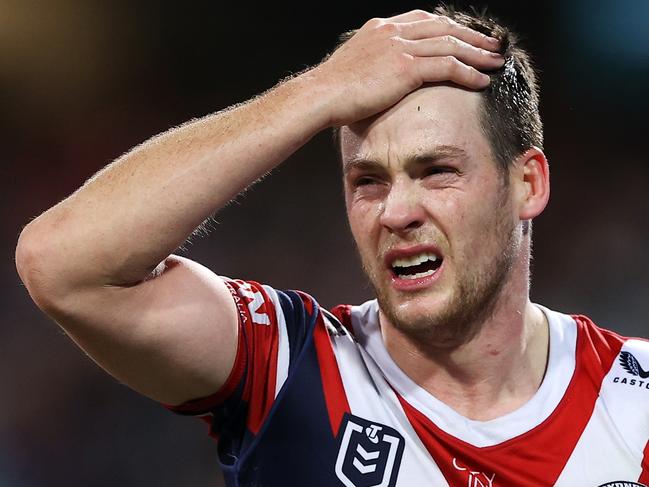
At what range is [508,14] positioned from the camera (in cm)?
537

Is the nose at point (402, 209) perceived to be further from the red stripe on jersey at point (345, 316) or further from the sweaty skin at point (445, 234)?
the red stripe on jersey at point (345, 316)

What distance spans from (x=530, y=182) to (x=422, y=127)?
435 millimetres

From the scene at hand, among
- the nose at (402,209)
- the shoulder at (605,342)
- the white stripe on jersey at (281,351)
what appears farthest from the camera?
the shoulder at (605,342)

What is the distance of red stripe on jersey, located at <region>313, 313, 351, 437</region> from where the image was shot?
6.78 ft

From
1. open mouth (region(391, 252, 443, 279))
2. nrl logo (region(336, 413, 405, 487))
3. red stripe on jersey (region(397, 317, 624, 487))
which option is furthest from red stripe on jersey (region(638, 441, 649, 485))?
open mouth (region(391, 252, 443, 279))

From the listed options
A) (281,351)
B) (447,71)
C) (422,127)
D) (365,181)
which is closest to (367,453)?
(281,351)

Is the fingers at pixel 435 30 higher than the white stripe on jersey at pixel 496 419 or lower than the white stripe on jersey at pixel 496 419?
higher

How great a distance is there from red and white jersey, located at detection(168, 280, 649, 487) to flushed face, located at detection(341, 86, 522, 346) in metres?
0.22

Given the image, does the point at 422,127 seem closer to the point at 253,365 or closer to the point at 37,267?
the point at 253,365

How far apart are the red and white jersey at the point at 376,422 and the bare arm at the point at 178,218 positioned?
14cm

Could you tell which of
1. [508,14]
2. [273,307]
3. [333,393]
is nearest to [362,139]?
[273,307]

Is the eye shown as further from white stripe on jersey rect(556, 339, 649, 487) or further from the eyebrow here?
white stripe on jersey rect(556, 339, 649, 487)

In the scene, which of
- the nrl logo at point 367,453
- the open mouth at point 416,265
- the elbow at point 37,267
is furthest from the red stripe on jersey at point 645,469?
the elbow at point 37,267

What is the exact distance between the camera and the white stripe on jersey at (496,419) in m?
2.12
